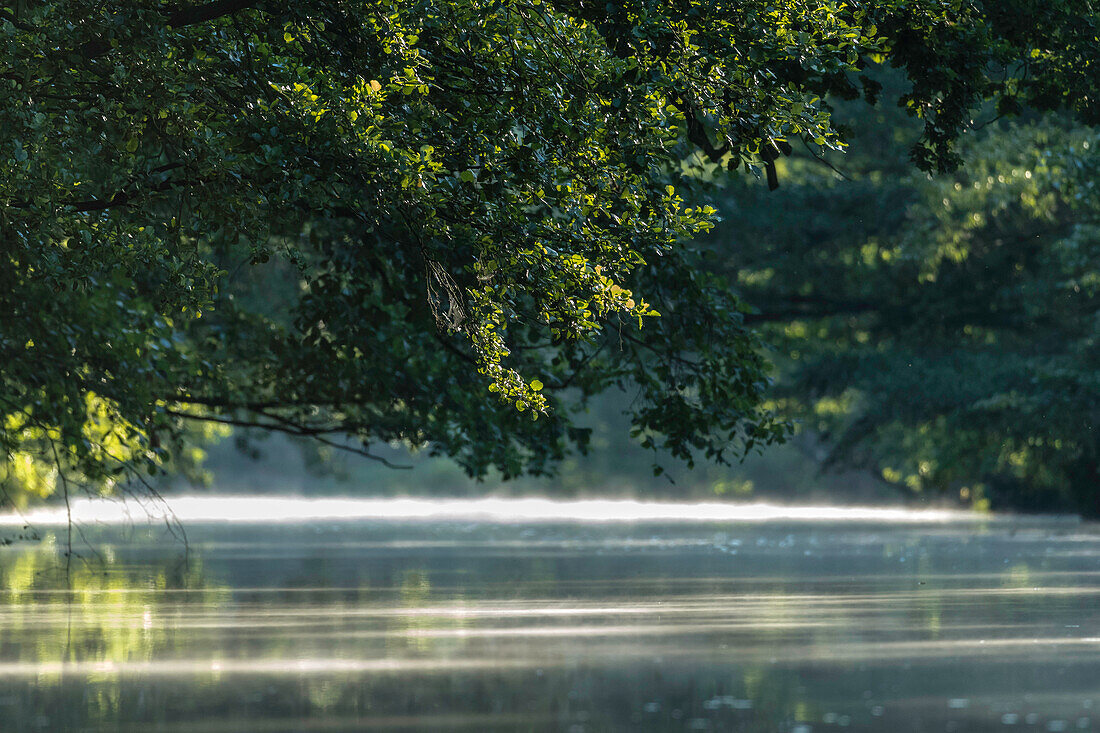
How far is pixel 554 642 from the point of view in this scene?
43.1ft


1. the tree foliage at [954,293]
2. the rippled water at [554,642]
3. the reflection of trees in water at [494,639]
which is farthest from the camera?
the tree foliage at [954,293]

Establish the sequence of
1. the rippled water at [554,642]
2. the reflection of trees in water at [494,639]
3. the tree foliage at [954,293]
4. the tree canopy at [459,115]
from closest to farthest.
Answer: the rippled water at [554,642] → the reflection of trees in water at [494,639] → the tree canopy at [459,115] → the tree foliage at [954,293]

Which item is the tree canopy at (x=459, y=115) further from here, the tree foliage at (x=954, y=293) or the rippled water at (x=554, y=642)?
the tree foliage at (x=954, y=293)

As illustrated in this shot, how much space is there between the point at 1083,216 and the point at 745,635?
81.0 ft

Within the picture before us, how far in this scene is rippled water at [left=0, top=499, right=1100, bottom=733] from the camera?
9445 mm

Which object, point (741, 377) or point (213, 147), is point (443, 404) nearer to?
point (741, 377)

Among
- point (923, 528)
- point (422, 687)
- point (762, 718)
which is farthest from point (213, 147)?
point (923, 528)

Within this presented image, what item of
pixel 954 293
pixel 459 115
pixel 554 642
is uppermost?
pixel 954 293

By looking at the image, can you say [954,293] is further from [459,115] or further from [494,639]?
[494,639]

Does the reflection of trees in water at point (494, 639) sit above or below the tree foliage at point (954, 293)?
below

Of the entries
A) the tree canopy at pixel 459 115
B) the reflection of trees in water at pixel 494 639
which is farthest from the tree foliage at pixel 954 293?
the tree canopy at pixel 459 115

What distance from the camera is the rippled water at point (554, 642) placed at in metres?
A: 9.45

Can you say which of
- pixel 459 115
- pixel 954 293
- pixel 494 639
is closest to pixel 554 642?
pixel 494 639

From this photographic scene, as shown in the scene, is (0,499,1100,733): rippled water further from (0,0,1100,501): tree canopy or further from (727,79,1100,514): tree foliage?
(727,79,1100,514): tree foliage
